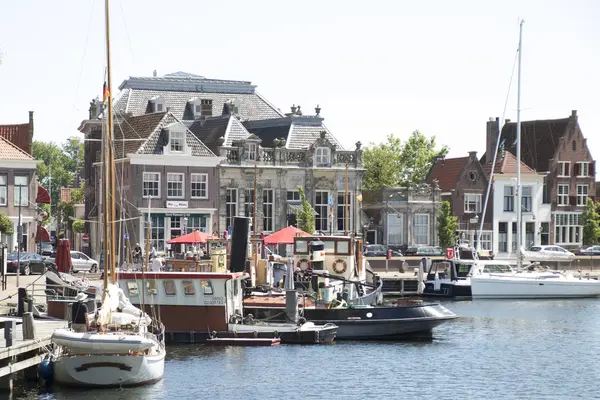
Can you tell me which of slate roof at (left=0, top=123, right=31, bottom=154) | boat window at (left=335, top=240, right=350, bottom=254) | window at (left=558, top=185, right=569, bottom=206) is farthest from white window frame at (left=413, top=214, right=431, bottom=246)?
boat window at (left=335, top=240, right=350, bottom=254)

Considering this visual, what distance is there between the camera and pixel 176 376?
4188 cm

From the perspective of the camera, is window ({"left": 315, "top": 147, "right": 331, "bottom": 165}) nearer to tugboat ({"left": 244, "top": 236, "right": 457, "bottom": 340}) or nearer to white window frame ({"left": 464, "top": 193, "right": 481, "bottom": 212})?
white window frame ({"left": 464, "top": 193, "right": 481, "bottom": 212})

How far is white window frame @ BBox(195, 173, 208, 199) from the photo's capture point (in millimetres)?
88037

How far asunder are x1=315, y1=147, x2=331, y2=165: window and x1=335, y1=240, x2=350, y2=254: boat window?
32290 millimetres

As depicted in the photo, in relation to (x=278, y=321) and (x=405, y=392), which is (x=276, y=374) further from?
(x=278, y=321)

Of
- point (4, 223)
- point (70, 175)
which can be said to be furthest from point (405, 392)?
point (70, 175)

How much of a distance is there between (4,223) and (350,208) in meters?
27.6

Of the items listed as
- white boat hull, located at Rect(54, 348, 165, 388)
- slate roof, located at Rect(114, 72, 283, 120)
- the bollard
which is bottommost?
white boat hull, located at Rect(54, 348, 165, 388)


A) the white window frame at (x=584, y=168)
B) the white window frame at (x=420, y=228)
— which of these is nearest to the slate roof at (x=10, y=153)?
the white window frame at (x=420, y=228)

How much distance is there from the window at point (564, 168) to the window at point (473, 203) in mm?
9504

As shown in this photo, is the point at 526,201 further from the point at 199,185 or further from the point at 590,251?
the point at 199,185

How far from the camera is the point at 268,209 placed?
91.6 meters

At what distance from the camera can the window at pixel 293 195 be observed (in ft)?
303

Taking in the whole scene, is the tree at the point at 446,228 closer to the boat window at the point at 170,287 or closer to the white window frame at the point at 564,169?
the white window frame at the point at 564,169
